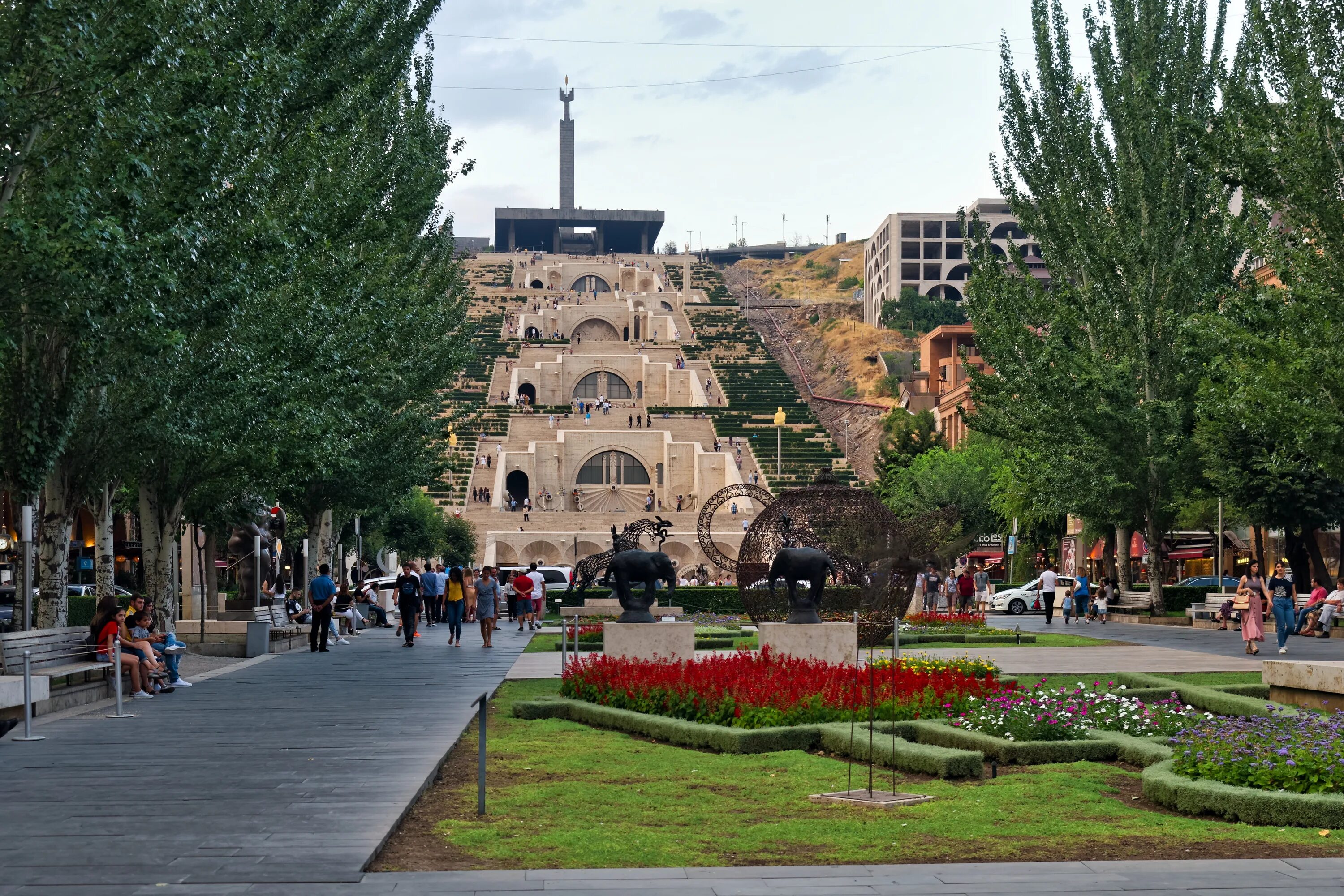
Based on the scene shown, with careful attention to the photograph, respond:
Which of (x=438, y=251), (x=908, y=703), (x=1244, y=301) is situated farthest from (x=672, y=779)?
(x=438, y=251)

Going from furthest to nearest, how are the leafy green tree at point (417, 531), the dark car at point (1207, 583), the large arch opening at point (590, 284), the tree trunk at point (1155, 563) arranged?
the large arch opening at point (590, 284), the leafy green tree at point (417, 531), the dark car at point (1207, 583), the tree trunk at point (1155, 563)

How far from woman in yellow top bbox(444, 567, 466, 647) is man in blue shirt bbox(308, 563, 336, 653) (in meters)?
2.12

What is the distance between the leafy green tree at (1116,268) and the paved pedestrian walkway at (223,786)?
64.8 feet

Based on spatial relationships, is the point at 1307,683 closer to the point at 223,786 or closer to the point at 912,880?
the point at 912,880

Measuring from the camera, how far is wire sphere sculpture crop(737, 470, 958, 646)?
73.8ft

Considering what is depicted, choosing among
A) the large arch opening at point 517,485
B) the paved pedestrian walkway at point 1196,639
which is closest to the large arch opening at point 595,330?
the large arch opening at point 517,485

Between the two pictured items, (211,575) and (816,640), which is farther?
(211,575)

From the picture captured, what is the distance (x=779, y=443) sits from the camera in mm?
73500

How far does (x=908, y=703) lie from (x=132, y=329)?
7.85 metres

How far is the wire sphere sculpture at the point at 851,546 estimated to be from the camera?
73.8 ft

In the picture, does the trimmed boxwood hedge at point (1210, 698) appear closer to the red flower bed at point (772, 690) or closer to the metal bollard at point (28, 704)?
the red flower bed at point (772, 690)

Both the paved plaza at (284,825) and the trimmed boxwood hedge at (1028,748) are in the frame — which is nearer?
the paved plaza at (284,825)

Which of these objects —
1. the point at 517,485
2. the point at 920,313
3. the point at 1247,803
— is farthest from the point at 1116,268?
the point at 920,313

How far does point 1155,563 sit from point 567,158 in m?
130
